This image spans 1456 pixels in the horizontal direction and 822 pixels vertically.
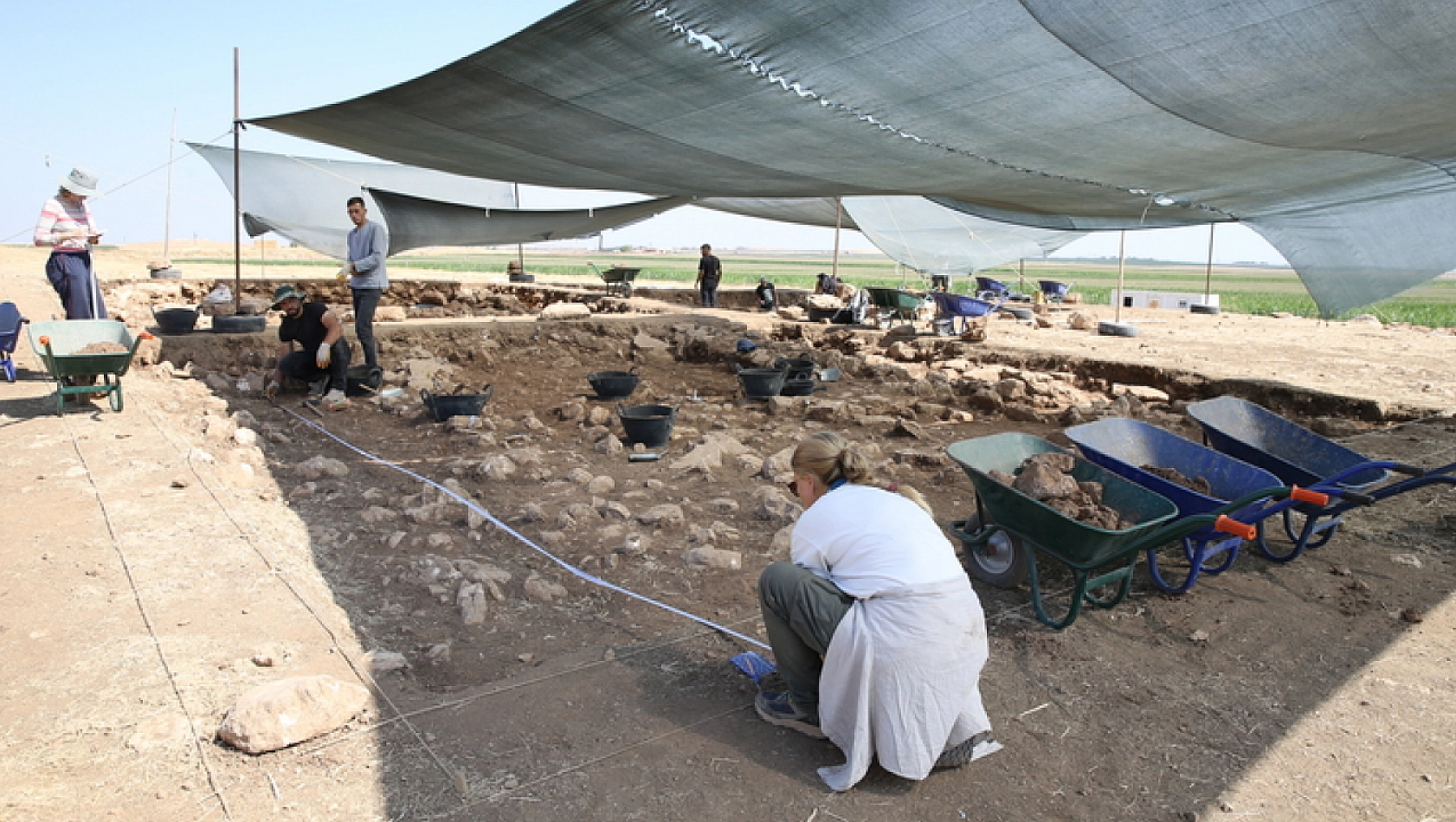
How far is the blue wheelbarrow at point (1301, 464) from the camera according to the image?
3662mm

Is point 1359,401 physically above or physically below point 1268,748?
above

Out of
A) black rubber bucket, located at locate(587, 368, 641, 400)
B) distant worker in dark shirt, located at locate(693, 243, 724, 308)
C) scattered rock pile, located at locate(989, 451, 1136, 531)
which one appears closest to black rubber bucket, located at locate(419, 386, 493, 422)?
black rubber bucket, located at locate(587, 368, 641, 400)

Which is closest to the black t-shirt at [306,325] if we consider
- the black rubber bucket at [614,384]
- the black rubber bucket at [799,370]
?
the black rubber bucket at [614,384]

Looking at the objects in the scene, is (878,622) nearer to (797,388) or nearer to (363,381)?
(797,388)

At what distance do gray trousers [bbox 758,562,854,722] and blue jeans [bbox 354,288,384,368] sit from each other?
20.2 feet

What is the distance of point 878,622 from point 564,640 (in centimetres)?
141

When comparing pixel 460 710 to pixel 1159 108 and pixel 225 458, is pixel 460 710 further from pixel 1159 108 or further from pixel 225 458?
pixel 1159 108

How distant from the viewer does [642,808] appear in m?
2.22

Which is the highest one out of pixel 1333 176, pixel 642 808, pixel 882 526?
pixel 1333 176

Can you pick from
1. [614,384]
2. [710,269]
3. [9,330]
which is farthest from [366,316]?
[710,269]

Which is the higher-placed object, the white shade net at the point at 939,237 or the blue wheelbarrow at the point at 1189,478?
the white shade net at the point at 939,237

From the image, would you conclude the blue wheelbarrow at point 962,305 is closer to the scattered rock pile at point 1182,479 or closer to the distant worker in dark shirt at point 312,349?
the distant worker in dark shirt at point 312,349

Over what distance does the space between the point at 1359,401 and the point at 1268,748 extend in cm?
641

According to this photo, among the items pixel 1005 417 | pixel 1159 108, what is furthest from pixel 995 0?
pixel 1005 417
